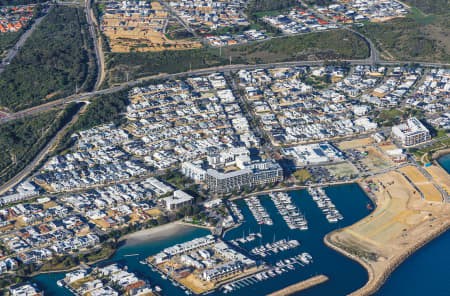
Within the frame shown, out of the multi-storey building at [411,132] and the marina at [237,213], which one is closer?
the marina at [237,213]

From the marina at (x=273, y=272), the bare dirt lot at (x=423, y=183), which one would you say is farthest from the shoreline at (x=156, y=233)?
the bare dirt lot at (x=423, y=183)

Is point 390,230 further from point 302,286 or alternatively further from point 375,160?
point 375,160

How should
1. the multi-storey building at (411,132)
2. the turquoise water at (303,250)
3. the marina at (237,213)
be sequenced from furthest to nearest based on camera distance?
the multi-storey building at (411,132)
the marina at (237,213)
the turquoise water at (303,250)

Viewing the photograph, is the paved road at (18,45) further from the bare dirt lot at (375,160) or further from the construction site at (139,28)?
the bare dirt lot at (375,160)

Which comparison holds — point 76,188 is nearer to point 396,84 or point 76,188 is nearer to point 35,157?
point 35,157

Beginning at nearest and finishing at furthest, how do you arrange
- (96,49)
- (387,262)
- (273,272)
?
(273,272)
(387,262)
(96,49)

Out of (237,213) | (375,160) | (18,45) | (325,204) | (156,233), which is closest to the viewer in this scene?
(156,233)

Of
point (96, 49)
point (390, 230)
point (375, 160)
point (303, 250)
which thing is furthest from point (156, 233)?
point (96, 49)

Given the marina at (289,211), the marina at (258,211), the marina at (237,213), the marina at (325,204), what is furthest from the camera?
the marina at (325,204)
